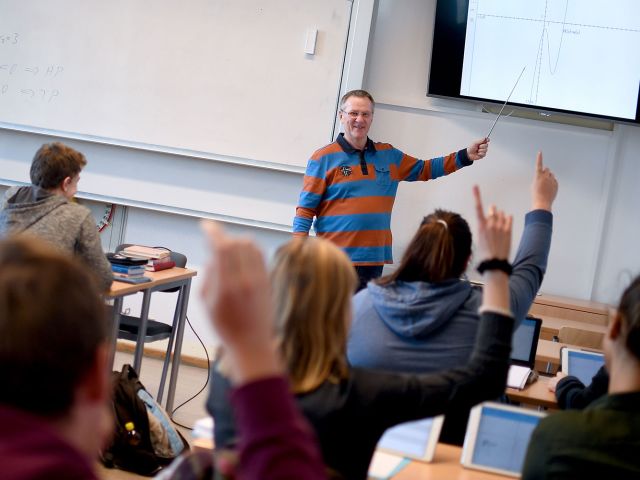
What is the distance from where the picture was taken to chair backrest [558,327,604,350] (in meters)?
4.02

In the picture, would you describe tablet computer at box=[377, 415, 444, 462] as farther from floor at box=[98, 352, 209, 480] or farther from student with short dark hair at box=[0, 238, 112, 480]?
floor at box=[98, 352, 209, 480]

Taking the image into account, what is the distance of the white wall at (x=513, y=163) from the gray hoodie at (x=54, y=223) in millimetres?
2388

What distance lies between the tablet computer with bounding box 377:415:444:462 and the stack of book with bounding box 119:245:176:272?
2.56 meters

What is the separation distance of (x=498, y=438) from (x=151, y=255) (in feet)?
9.13

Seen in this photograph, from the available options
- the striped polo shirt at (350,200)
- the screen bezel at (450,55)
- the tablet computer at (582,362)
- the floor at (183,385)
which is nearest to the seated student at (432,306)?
the tablet computer at (582,362)

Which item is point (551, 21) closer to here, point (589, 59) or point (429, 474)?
point (589, 59)

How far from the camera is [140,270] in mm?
4203

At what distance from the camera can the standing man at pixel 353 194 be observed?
4531mm

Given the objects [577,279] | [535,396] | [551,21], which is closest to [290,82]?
[551,21]

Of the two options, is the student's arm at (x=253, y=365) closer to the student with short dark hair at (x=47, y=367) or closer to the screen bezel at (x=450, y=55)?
the student with short dark hair at (x=47, y=367)

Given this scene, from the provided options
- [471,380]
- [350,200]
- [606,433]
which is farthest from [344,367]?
[350,200]

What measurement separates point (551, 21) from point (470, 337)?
11.2ft

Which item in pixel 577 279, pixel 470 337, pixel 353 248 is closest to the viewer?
pixel 470 337

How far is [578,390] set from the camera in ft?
8.95
